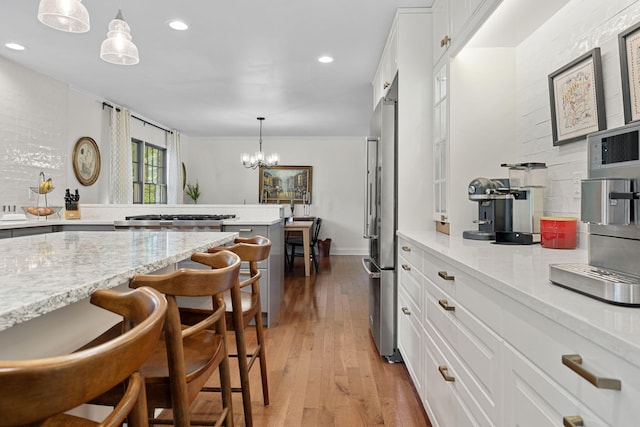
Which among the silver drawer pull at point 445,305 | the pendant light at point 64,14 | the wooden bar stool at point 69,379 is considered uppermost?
the pendant light at point 64,14

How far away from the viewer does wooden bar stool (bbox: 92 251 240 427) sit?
967 millimetres

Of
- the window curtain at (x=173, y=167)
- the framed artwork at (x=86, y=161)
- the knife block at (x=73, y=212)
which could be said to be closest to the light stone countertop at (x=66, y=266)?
the knife block at (x=73, y=212)

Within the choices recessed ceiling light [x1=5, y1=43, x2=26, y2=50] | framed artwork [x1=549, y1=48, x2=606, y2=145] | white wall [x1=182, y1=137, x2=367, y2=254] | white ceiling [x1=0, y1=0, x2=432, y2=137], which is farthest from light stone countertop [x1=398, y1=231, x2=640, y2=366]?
white wall [x1=182, y1=137, x2=367, y2=254]

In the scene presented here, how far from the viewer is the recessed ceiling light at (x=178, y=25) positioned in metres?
3.09

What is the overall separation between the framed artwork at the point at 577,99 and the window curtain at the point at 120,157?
544cm

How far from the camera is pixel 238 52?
3717mm

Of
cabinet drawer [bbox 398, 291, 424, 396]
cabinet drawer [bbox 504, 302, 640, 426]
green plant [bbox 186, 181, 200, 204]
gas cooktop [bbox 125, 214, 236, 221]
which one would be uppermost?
green plant [bbox 186, 181, 200, 204]

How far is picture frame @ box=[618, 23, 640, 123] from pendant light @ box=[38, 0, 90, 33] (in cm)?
218

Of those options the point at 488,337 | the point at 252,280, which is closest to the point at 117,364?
the point at 488,337

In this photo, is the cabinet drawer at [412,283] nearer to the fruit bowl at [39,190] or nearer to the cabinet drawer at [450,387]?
the cabinet drawer at [450,387]

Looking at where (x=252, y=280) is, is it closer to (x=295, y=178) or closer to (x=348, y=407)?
(x=348, y=407)

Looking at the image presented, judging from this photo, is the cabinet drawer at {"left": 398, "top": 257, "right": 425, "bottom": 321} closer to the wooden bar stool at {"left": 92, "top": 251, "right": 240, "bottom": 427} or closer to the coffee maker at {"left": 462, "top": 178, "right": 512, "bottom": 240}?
the coffee maker at {"left": 462, "top": 178, "right": 512, "bottom": 240}

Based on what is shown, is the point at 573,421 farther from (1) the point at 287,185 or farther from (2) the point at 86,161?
(1) the point at 287,185

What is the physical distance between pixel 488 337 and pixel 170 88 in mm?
4875
